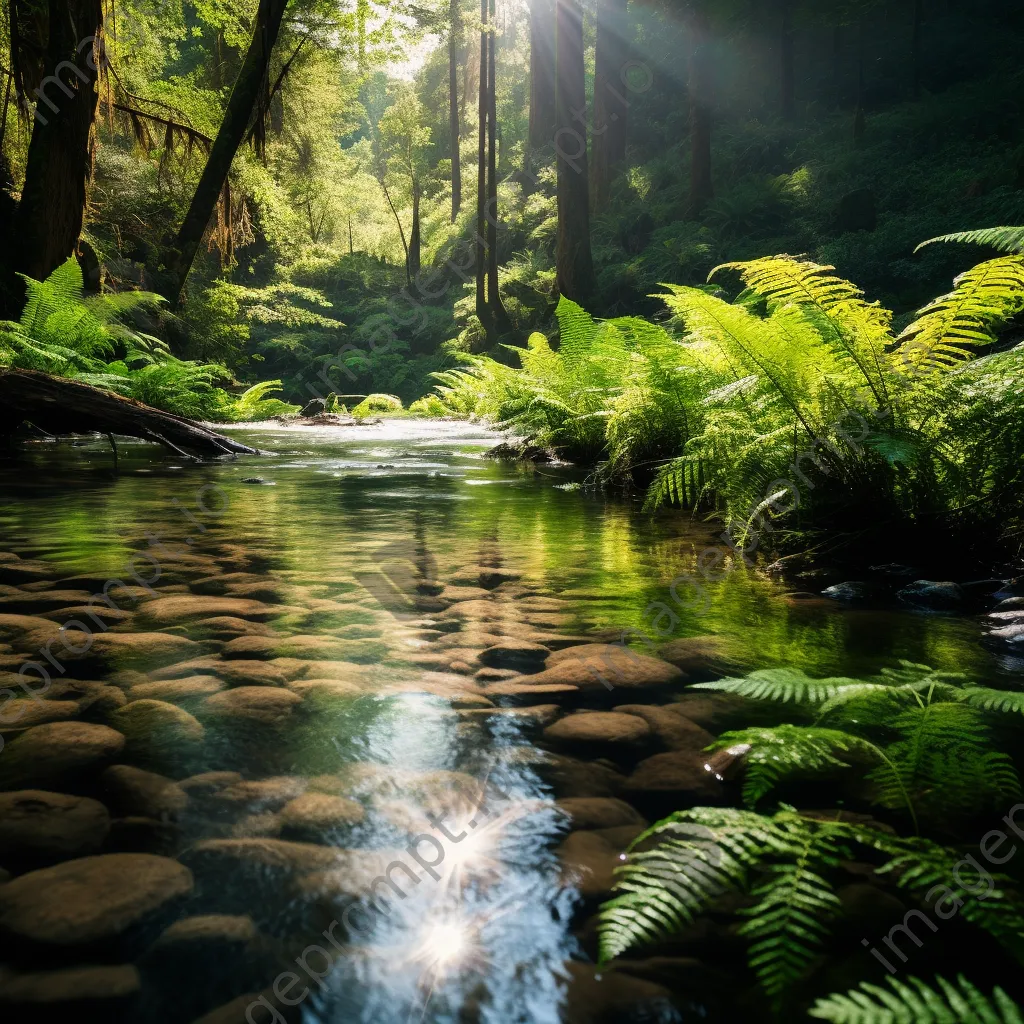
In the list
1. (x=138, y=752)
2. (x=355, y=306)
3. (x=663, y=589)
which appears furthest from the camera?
(x=355, y=306)

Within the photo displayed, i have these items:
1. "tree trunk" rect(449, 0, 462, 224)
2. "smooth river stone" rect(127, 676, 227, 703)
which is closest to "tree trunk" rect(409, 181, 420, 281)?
"tree trunk" rect(449, 0, 462, 224)

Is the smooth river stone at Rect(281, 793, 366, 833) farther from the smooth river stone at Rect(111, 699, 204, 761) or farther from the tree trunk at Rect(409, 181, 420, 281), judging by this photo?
the tree trunk at Rect(409, 181, 420, 281)

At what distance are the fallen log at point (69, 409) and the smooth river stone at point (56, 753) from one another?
4.88 m

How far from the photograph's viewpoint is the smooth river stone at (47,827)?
1.15 meters

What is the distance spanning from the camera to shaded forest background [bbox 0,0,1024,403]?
1098 centimetres

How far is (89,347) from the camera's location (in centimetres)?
907

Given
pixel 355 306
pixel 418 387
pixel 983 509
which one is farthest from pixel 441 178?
pixel 983 509

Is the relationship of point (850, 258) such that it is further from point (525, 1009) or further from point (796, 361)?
point (525, 1009)

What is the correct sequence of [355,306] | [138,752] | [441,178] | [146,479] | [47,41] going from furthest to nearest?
1. [441,178]
2. [355,306]
3. [47,41]
4. [146,479]
5. [138,752]

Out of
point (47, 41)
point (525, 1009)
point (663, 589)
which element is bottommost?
point (525, 1009)

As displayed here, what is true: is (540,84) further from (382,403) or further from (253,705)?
(253,705)

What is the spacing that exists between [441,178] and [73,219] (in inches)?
1331

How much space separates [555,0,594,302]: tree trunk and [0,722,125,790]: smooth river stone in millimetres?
14518

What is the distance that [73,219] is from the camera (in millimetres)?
9000
